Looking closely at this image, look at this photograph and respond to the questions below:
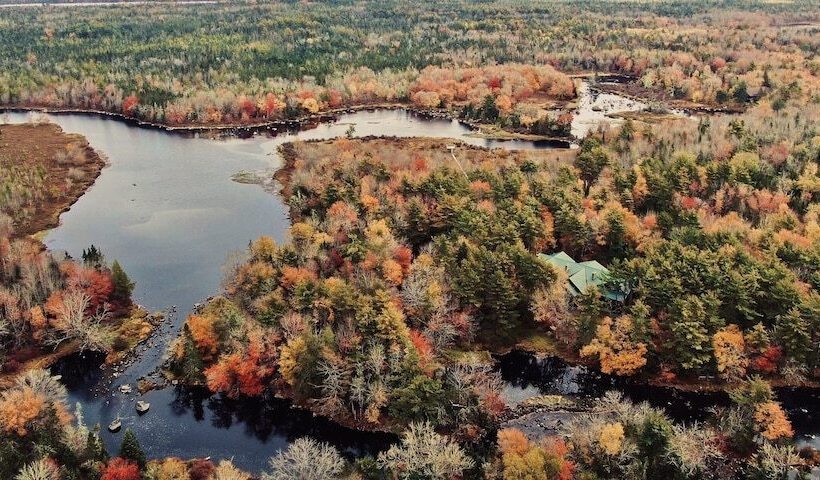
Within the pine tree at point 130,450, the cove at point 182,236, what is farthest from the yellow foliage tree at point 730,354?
the pine tree at point 130,450

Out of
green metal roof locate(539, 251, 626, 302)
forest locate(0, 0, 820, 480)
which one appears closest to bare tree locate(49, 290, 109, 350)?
forest locate(0, 0, 820, 480)

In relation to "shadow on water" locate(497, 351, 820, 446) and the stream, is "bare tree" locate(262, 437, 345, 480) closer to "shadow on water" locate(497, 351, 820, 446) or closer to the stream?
the stream

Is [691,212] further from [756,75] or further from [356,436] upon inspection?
[756,75]

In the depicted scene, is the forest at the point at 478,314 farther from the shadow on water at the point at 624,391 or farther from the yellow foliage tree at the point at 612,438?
the shadow on water at the point at 624,391

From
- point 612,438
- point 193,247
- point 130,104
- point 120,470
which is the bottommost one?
point 120,470

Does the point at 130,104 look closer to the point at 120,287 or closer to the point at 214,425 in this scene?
the point at 120,287

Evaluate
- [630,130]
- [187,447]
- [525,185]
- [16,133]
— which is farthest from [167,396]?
[16,133]

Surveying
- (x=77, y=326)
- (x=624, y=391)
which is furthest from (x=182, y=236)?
(x=624, y=391)
